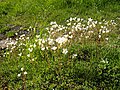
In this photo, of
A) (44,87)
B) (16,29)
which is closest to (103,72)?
(44,87)

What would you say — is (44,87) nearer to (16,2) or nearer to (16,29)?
(16,29)

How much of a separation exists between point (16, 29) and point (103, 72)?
6.26 metres

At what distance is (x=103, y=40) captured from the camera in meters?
9.45

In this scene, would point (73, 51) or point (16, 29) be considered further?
point (16, 29)

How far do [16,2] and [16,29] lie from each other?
11.1 ft

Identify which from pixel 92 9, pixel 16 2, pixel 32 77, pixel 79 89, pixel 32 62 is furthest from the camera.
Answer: pixel 16 2

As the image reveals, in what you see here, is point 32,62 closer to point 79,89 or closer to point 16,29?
point 79,89

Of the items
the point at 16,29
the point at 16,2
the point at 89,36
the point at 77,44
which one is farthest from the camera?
the point at 16,2

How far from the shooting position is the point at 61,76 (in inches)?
293

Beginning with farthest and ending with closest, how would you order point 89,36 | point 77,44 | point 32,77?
point 89,36 < point 77,44 < point 32,77

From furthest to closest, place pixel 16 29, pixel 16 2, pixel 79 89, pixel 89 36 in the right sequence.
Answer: pixel 16 2, pixel 16 29, pixel 89 36, pixel 79 89

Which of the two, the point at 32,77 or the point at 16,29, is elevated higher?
the point at 32,77

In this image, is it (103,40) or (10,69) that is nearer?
(10,69)

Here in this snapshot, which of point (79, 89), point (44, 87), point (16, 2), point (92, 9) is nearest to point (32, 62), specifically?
point (44, 87)
